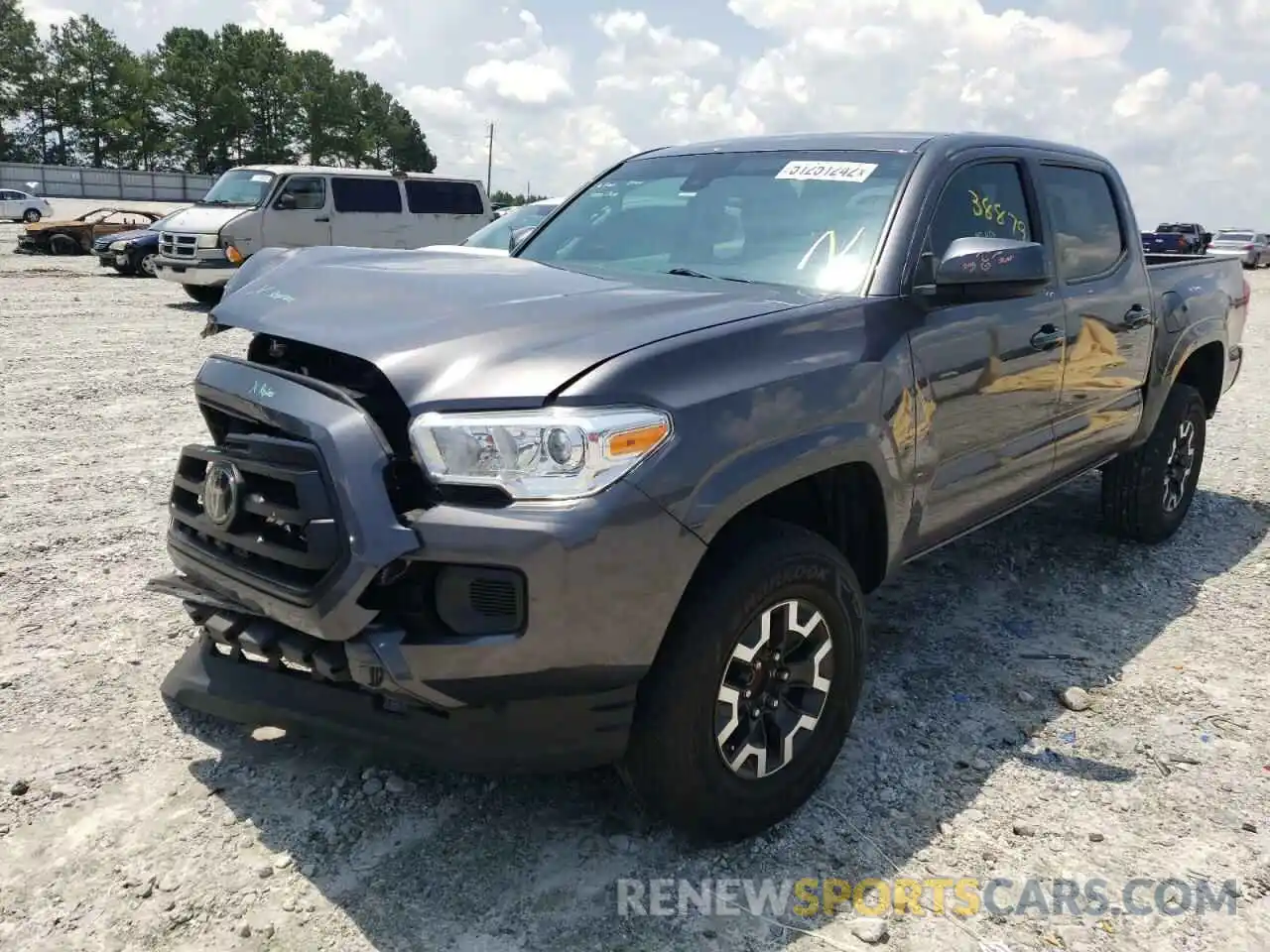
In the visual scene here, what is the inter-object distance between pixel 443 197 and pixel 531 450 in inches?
618

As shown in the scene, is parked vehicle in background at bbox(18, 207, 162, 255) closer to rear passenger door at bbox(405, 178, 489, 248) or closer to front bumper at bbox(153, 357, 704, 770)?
rear passenger door at bbox(405, 178, 489, 248)

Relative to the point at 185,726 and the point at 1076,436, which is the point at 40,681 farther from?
the point at 1076,436

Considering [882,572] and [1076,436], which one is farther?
[1076,436]

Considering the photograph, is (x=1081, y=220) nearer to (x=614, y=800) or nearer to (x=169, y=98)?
(x=614, y=800)

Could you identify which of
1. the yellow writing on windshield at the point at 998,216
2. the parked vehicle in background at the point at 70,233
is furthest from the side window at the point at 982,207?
the parked vehicle in background at the point at 70,233

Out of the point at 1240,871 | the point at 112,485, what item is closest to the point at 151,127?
the point at 112,485

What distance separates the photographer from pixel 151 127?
77062 millimetres

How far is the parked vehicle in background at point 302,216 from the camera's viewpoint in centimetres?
1438

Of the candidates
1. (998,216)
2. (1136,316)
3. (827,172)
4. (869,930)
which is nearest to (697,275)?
(827,172)

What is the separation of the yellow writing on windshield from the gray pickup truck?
43mm

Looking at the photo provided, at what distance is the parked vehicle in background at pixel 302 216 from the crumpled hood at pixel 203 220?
14 mm

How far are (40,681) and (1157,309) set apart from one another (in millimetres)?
4905

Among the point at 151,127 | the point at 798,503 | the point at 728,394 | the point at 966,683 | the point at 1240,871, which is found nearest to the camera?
the point at 728,394

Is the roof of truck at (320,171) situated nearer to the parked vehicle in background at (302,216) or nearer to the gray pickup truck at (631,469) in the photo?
the parked vehicle in background at (302,216)
